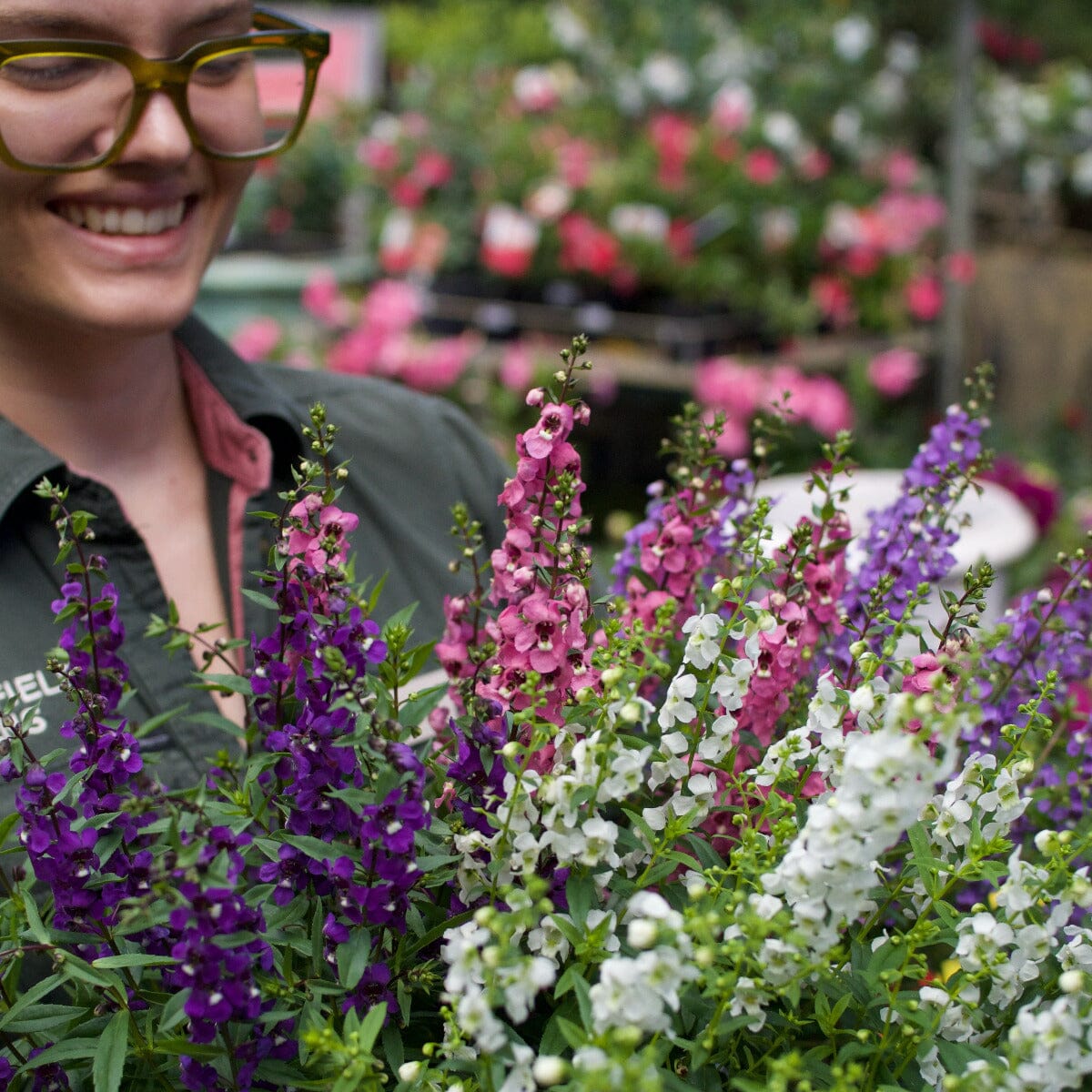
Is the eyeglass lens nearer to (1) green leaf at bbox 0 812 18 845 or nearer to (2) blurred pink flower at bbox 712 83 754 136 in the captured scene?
(1) green leaf at bbox 0 812 18 845

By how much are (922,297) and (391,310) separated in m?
2.02

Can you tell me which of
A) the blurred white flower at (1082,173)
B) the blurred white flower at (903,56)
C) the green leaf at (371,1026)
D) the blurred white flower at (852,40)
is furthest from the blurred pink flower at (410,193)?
the green leaf at (371,1026)

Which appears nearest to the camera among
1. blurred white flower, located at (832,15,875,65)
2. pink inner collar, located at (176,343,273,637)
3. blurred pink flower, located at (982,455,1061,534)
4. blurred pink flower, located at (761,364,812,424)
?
pink inner collar, located at (176,343,273,637)

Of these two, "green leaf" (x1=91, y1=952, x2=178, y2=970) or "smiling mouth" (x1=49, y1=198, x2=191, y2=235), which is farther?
"smiling mouth" (x1=49, y1=198, x2=191, y2=235)

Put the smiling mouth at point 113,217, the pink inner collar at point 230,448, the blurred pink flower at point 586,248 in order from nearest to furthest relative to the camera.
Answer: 1. the smiling mouth at point 113,217
2. the pink inner collar at point 230,448
3. the blurred pink flower at point 586,248

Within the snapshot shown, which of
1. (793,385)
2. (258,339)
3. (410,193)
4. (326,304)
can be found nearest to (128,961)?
(258,339)

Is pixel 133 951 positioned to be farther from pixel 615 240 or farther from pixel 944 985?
pixel 615 240

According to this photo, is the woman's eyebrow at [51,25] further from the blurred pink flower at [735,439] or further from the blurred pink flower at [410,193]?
the blurred pink flower at [410,193]

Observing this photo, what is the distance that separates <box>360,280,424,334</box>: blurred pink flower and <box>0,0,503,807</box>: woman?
1749mm

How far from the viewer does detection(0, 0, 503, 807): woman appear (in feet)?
3.93

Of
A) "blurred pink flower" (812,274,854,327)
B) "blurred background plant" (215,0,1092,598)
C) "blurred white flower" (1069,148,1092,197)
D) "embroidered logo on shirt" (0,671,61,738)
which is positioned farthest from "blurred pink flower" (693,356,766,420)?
"embroidered logo on shirt" (0,671,61,738)

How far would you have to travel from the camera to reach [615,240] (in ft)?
13.3

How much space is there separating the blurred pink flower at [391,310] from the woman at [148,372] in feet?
5.74

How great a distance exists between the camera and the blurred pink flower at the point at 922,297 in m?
4.48
